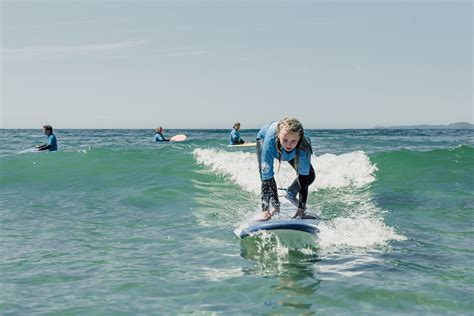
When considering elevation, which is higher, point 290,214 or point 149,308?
point 290,214

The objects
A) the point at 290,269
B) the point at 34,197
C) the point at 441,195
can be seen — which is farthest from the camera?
the point at 34,197

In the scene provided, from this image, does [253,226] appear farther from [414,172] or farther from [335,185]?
[414,172]

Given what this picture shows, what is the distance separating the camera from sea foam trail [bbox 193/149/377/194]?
14094 mm

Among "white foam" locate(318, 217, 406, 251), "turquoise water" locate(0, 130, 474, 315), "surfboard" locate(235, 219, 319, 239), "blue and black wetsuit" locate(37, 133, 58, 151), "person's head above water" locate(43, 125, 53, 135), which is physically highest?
"person's head above water" locate(43, 125, 53, 135)

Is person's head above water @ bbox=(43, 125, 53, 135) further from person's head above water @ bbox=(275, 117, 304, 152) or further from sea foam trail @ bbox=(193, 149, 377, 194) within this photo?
person's head above water @ bbox=(275, 117, 304, 152)

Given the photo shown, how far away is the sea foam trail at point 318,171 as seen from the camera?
1409 centimetres

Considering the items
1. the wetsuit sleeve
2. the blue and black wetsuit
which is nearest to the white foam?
the wetsuit sleeve

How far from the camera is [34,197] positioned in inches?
499

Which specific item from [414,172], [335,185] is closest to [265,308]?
[335,185]

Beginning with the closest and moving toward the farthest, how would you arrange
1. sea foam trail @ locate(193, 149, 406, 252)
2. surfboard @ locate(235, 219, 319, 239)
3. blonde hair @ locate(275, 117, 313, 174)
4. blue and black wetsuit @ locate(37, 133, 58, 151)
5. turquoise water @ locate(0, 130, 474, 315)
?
turquoise water @ locate(0, 130, 474, 315) < blonde hair @ locate(275, 117, 313, 174) < surfboard @ locate(235, 219, 319, 239) < sea foam trail @ locate(193, 149, 406, 252) < blue and black wetsuit @ locate(37, 133, 58, 151)

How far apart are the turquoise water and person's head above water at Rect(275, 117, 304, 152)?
1.36m

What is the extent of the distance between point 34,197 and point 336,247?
916cm

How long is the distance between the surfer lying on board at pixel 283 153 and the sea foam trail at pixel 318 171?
504 centimetres

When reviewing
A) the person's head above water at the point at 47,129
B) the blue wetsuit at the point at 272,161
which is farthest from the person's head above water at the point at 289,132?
the person's head above water at the point at 47,129
